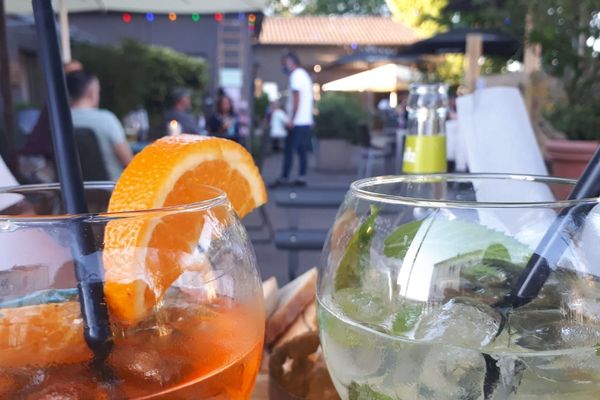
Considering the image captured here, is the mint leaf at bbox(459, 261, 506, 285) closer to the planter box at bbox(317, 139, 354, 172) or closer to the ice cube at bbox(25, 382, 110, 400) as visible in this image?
the ice cube at bbox(25, 382, 110, 400)

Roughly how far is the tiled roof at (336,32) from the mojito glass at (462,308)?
1696 centimetres

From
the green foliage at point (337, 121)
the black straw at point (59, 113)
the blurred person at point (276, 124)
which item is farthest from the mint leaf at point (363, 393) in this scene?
the blurred person at point (276, 124)

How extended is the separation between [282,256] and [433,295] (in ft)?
11.8

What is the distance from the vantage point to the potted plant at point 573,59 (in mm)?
2588

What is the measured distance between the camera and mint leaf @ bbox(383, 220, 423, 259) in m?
0.45

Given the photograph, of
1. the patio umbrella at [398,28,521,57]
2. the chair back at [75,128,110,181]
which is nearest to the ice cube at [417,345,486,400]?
the chair back at [75,128,110,181]

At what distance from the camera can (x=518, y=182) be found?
615 mm

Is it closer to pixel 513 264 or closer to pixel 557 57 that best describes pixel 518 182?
pixel 513 264

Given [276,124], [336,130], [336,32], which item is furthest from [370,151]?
[336,32]

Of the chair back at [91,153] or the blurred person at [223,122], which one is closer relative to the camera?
the chair back at [91,153]

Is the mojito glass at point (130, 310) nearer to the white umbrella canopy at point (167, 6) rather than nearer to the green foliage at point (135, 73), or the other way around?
the white umbrella canopy at point (167, 6)

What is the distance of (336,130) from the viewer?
395 inches

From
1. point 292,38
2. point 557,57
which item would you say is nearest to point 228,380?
point 557,57

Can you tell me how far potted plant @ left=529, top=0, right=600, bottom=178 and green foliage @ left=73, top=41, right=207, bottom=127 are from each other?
5858 millimetres
